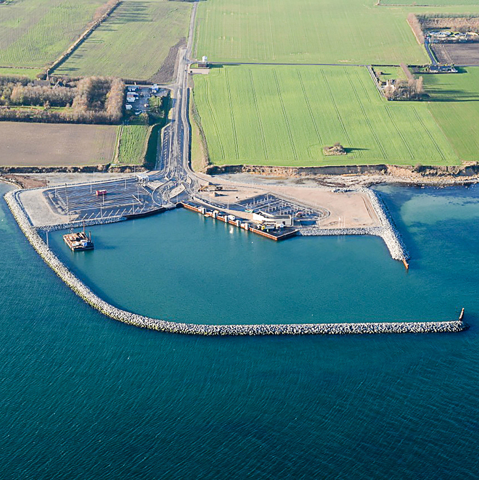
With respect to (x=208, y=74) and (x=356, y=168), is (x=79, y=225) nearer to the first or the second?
(x=356, y=168)

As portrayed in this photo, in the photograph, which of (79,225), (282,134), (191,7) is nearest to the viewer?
(79,225)

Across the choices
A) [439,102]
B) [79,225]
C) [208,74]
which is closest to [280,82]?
[208,74]

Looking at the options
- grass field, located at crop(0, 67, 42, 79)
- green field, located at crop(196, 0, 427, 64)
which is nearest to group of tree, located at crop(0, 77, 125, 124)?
grass field, located at crop(0, 67, 42, 79)

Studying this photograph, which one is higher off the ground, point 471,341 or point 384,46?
point 384,46

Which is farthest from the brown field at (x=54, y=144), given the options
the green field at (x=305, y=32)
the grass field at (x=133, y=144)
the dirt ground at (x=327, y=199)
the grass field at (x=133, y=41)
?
the green field at (x=305, y=32)

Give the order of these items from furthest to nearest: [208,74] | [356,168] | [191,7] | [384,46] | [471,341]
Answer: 1. [191,7]
2. [384,46]
3. [208,74]
4. [356,168]
5. [471,341]

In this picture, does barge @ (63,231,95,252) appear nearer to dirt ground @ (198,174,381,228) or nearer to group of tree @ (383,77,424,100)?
dirt ground @ (198,174,381,228)

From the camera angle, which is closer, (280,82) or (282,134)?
(282,134)
